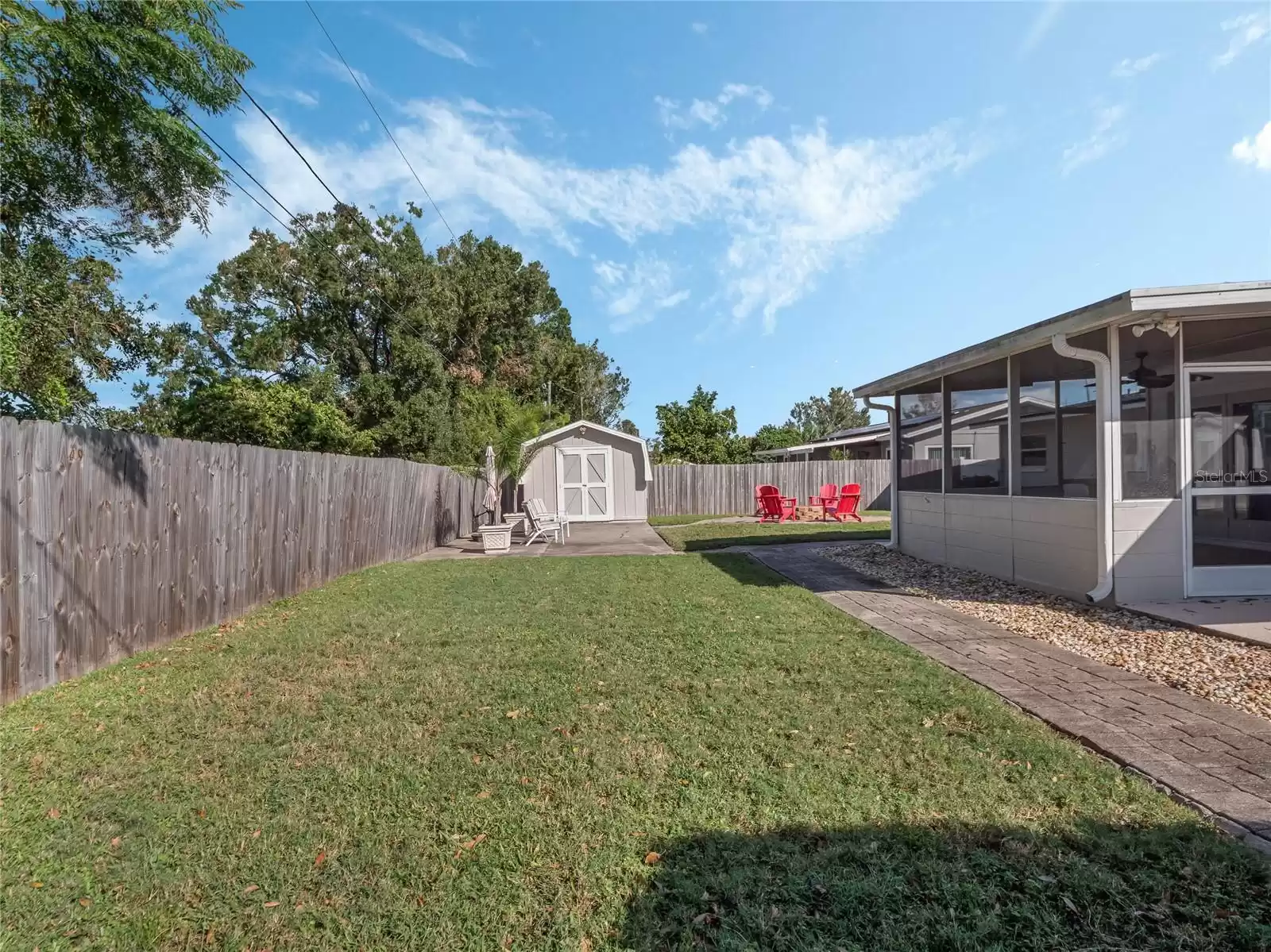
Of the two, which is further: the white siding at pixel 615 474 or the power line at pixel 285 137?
the white siding at pixel 615 474

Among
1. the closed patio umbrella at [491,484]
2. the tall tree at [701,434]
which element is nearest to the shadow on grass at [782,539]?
the closed patio umbrella at [491,484]

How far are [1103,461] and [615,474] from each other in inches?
568

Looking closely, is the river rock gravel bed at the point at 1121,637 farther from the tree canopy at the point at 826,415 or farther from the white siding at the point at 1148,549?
the tree canopy at the point at 826,415

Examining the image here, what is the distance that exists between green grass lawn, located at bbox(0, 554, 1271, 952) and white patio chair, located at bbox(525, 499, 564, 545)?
A: 30.6 ft

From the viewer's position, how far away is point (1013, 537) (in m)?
7.53

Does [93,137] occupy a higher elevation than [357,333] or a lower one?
lower

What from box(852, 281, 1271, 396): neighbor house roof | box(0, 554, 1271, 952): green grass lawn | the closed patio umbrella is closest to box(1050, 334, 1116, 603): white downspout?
box(852, 281, 1271, 396): neighbor house roof

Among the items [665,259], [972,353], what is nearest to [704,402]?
[665,259]

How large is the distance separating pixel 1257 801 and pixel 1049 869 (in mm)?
1119

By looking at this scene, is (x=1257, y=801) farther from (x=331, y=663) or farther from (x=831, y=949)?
(x=331, y=663)

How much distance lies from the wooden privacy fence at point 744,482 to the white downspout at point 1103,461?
16.1m

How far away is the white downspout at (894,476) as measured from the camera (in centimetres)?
1063

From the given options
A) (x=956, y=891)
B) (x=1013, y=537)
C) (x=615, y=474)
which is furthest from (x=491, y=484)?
(x=956, y=891)

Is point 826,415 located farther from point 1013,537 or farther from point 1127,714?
point 1127,714
